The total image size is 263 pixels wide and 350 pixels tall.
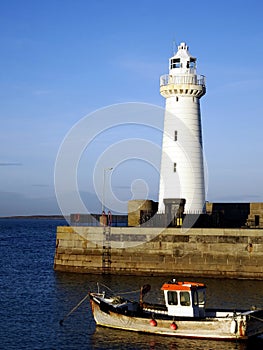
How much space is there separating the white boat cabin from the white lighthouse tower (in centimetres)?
1692

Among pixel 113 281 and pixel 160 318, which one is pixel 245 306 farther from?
pixel 113 281

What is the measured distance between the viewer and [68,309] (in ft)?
102

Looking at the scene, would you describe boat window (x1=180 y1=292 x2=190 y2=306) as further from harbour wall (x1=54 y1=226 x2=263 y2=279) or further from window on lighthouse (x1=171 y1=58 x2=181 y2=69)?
window on lighthouse (x1=171 y1=58 x2=181 y2=69)

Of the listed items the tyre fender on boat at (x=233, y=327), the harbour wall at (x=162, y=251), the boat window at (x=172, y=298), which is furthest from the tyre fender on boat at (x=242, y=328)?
the harbour wall at (x=162, y=251)

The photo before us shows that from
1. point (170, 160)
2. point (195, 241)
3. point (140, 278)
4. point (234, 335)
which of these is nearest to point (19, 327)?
point (234, 335)

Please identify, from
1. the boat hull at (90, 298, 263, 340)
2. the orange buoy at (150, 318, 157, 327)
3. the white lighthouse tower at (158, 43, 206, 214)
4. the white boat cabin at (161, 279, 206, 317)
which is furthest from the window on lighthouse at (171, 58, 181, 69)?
the orange buoy at (150, 318, 157, 327)

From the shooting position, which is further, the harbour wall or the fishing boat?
the harbour wall

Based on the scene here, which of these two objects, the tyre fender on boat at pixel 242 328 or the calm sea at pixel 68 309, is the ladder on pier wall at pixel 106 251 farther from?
the tyre fender on boat at pixel 242 328

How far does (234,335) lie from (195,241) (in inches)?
564

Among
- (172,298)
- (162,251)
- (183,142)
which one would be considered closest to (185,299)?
(172,298)

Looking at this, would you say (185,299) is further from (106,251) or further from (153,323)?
(106,251)

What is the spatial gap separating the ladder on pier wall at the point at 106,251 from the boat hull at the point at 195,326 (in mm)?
13649

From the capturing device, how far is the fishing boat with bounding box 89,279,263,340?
25156mm

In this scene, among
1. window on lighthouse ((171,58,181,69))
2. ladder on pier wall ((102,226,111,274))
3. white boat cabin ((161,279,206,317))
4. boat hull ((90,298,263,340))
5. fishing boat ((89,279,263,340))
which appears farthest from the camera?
window on lighthouse ((171,58,181,69))
